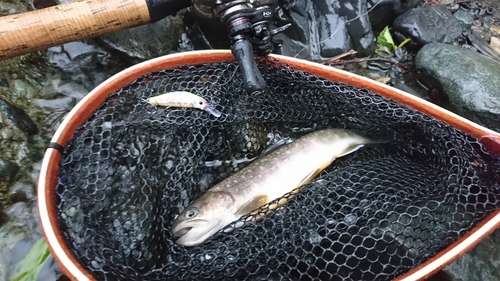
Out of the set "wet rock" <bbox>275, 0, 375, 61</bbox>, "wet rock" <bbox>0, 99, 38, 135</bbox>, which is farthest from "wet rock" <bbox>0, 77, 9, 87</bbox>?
"wet rock" <bbox>275, 0, 375, 61</bbox>

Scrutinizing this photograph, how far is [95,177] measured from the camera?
6.81 feet

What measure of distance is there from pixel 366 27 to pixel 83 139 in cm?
274

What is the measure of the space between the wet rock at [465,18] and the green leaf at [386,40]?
953mm

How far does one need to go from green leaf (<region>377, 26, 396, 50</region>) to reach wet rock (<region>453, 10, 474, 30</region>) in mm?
953

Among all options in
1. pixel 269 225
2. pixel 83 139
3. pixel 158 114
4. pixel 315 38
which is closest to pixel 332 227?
pixel 269 225

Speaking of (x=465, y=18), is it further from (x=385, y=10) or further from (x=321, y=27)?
(x=321, y=27)

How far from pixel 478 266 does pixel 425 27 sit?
2.47 metres

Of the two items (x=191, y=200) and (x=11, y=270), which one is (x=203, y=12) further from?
(x=11, y=270)

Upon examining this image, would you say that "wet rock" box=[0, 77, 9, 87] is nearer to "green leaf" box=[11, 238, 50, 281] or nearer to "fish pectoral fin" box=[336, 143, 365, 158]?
"green leaf" box=[11, 238, 50, 281]

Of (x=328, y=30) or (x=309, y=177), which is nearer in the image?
(x=309, y=177)

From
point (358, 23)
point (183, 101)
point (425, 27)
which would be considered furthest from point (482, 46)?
point (183, 101)

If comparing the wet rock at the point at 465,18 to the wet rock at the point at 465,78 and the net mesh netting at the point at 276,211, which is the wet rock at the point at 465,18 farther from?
the net mesh netting at the point at 276,211

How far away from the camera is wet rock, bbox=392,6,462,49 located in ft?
13.6

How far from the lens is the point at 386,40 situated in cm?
416
